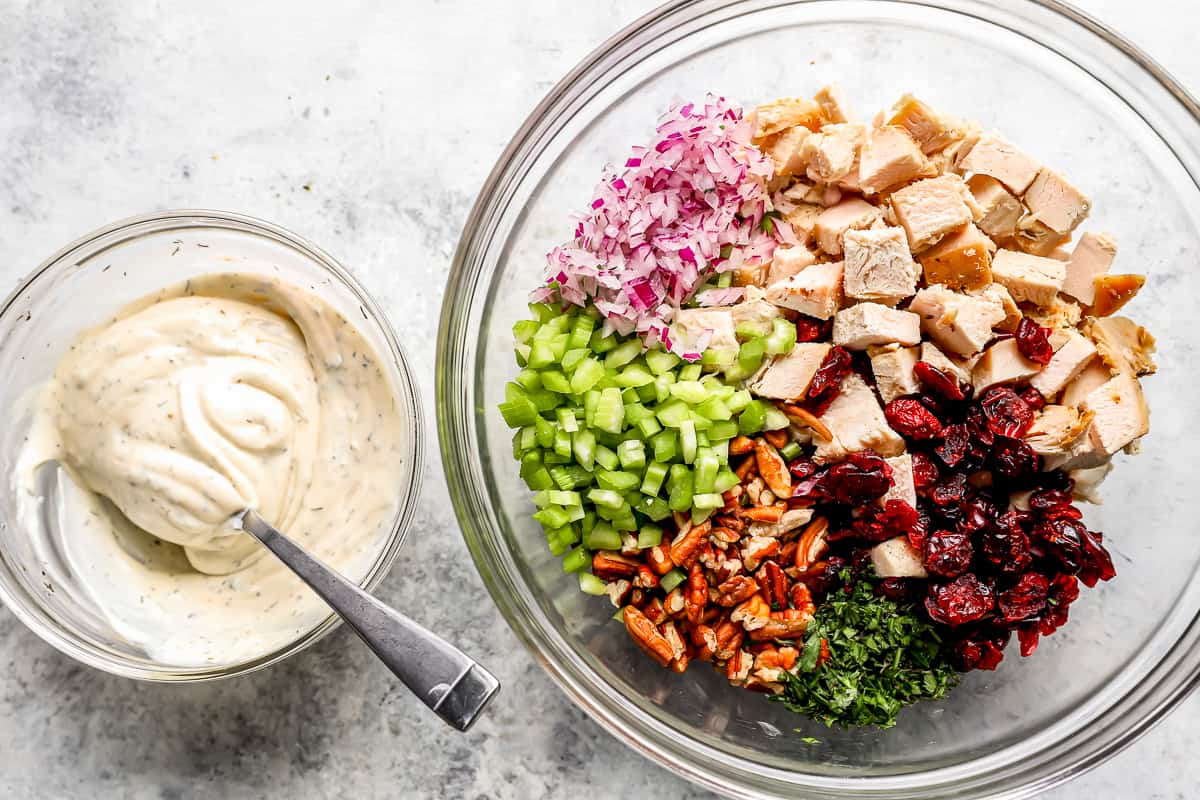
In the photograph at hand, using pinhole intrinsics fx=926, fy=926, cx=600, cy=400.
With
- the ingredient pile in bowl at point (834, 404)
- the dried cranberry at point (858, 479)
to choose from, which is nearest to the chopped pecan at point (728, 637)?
the ingredient pile in bowl at point (834, 404)

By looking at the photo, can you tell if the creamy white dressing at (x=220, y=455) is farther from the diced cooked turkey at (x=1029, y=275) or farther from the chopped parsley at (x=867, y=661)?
the diced cooked turkey at (x=1029, y=275)

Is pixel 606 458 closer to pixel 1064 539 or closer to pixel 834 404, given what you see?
pixel 834 404

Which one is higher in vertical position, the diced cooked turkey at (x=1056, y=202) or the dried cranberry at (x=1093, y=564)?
the diced cooked turkey at (x=1056, y=202)

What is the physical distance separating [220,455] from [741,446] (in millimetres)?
1133

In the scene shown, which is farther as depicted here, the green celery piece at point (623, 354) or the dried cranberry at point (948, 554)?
the green celery piece at point (623, 354)

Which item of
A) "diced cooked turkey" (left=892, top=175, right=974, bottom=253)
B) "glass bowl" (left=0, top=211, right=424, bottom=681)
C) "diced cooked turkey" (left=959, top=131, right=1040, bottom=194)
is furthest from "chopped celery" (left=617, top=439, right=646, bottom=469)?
"diced cooked turkey" (left=959, top=131, right=1040, bottom=194)

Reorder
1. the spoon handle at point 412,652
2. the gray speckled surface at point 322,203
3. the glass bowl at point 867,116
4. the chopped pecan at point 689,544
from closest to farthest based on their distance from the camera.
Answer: the spoon handle at point 412,652
the chopped pecan at point 689,544
the glass bowl at point 867,116
the gray speckled surface at point 322,203

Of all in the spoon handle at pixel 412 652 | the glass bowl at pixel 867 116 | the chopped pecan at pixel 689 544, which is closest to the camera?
the spoon handle at pixel 412 652

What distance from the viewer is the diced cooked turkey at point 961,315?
194 centimetres

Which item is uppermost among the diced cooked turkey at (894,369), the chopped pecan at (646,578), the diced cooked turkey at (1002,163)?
the diced cooked turkey at (1002,163)

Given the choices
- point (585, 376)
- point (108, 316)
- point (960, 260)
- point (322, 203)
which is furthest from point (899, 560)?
point (108, 316)

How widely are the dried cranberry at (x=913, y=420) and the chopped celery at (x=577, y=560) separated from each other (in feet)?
2.37

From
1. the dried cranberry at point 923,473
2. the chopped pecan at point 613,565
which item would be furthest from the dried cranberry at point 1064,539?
the chopped pecan at point 613,565

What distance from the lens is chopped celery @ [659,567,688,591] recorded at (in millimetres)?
1998
